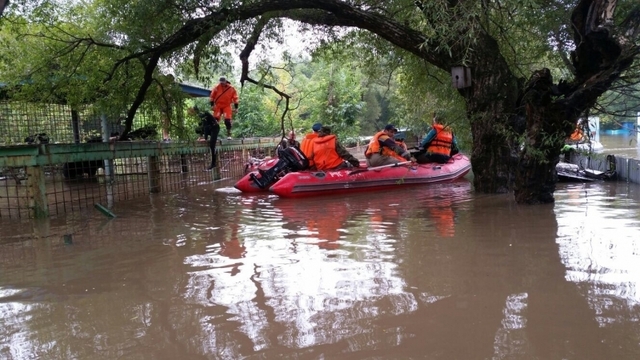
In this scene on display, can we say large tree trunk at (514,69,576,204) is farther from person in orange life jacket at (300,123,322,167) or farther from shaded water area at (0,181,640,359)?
person in orange life jacket at (300,123,322,167)

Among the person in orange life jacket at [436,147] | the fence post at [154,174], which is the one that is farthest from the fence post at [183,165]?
the person in orange life jacket at [436,147]

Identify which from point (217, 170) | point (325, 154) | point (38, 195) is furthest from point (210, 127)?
point (38, 195)

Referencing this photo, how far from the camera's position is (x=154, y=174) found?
469 inches

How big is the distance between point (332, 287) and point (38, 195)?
19.4 feet

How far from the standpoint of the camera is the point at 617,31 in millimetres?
6520

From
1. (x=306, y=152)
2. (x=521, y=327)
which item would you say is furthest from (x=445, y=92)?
(x=521, y=327)

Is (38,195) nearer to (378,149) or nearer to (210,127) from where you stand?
(210,127)

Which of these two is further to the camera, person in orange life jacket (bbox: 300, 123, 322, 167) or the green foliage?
the green foliage

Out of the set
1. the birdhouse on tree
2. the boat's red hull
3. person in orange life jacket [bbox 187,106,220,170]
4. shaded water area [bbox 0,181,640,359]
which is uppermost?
the birdhouse on tree

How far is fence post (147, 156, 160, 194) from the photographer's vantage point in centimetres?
1177

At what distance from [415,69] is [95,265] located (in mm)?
8924

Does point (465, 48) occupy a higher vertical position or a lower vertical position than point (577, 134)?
higher

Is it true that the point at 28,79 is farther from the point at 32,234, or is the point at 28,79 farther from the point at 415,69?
the point at 415,69

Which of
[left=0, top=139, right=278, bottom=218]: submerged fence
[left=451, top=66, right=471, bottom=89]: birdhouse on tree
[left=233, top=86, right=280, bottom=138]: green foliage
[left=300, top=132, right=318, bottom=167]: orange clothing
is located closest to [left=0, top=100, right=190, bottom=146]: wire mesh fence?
[left=0, top=139, right=278, bottom=218]: submerged fence
